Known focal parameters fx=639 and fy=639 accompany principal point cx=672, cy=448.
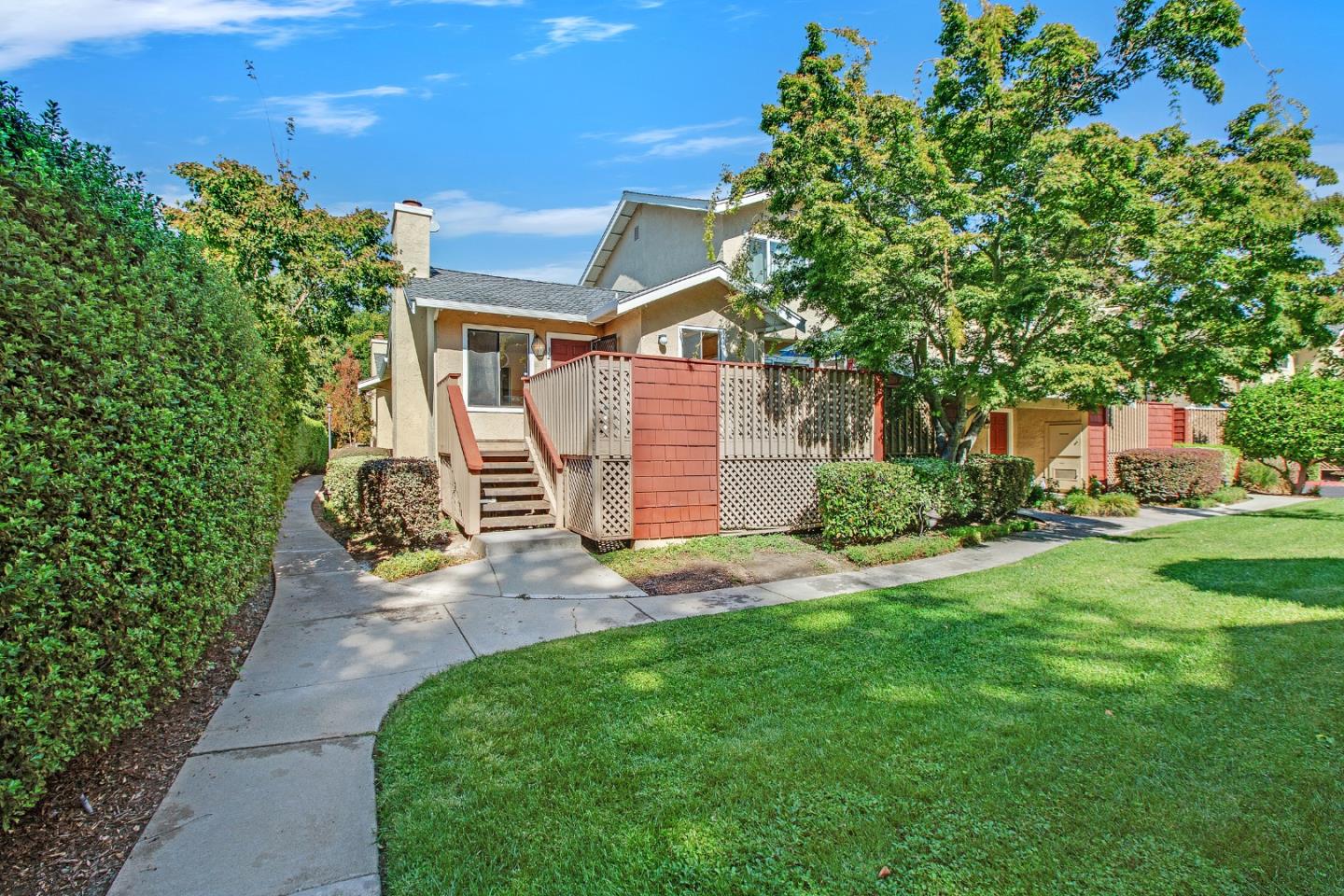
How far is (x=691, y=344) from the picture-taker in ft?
43.4

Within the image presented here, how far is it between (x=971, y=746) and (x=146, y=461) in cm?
447

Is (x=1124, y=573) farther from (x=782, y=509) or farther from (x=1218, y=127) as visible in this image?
(x=1218, y=127)

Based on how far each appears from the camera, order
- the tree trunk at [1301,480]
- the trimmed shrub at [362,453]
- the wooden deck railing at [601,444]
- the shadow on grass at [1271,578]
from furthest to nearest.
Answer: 1. the tree trunk at [1301,480]
2. the trimmed shrub at [362,453]
3. the wooden deck railing at [601,444]
4. the shadow on grass at [1271,578]

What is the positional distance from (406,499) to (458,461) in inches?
65.0

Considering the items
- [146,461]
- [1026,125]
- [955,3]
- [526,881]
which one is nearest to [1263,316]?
[1026,125]

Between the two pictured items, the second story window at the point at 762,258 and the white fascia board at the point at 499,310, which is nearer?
the white fascia board at the point at 499,310

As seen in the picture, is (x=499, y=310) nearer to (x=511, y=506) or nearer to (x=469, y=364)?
(x=469, y=364)

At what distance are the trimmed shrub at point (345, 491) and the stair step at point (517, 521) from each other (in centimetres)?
205

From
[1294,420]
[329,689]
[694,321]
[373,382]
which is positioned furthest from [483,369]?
[1294,420]

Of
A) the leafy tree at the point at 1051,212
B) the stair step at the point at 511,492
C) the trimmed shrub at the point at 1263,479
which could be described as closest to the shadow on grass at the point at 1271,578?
the leafy tree at the point at 1051,212

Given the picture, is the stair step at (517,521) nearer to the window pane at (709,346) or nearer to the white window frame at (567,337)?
the white window frame at (567,337)

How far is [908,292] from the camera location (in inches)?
384

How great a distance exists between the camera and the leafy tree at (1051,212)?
895cm

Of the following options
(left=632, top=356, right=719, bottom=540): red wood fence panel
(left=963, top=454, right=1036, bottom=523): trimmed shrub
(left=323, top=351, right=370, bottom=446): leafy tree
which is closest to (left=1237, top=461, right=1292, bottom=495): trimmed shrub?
(left=963, top=454, right=1036, bottom=523): trimmed shrub
